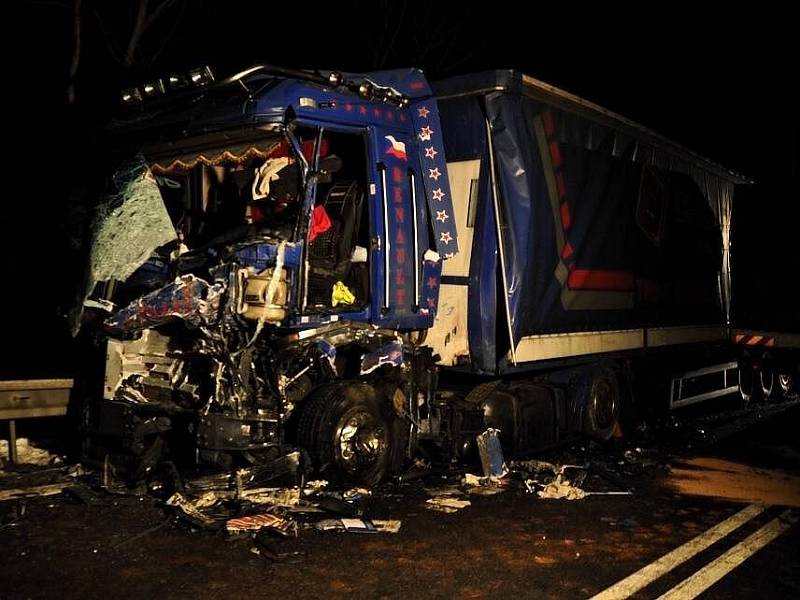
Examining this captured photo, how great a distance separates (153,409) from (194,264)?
1197 mm

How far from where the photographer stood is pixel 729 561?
523 cm

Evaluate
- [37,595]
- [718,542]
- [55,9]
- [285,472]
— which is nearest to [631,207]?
[718,542]

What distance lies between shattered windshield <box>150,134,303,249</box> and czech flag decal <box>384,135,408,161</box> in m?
1.07

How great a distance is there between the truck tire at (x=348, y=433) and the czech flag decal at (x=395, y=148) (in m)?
1.96

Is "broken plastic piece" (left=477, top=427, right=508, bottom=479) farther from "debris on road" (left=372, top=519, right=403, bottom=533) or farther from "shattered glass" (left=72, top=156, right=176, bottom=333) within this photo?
"shattered glass" (left=72, top=156, right=176, bottom=333)

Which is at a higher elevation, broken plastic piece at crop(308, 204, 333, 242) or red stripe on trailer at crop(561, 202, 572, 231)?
red stripe on trailer at crop(561, 202, 572, 231)

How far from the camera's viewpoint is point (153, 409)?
6398 mm

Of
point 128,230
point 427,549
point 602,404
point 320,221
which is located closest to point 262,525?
point 427,549

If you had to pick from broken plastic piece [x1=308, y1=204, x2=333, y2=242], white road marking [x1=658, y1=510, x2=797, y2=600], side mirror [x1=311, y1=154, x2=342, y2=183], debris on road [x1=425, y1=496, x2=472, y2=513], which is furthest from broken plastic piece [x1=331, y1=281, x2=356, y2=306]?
white road marking [x1=658, y1=510, x2=797, y2=600]

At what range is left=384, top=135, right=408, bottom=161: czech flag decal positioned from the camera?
690 centimetres

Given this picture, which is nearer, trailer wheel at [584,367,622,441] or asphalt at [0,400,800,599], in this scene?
asphalt at [0,400,800,599]

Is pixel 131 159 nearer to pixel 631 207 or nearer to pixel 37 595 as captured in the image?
pixel 37 595

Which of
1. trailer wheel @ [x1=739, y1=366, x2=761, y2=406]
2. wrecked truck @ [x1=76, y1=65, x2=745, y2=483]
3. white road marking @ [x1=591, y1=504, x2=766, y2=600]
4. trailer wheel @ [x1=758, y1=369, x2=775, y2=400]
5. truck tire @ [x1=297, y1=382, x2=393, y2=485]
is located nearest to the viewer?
white road marking @ [x1=591, y1=504, x2=766, y2=600]

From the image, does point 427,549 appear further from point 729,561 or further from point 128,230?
point 128,230
